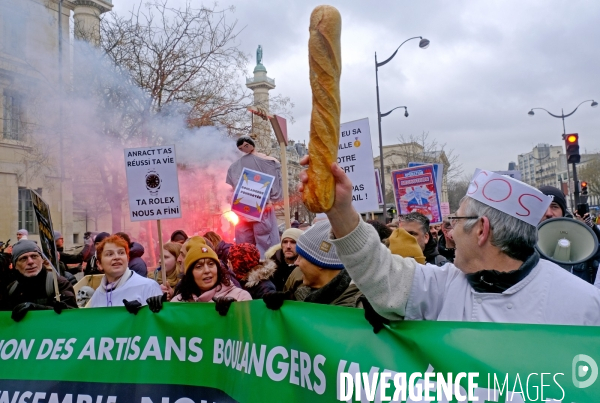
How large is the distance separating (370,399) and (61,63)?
46.8ft

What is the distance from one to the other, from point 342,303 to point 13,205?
23887mm

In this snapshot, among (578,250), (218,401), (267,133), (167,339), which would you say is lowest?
(218,401)

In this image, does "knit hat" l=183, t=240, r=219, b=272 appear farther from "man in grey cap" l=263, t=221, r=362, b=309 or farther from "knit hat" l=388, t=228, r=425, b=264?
"knit hat" l=388, t=228, r=425, b=264

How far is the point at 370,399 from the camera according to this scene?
202 centimetres

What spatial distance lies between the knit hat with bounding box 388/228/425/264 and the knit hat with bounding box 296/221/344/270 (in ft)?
3.82

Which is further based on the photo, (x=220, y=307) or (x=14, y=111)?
(x=14, y=111)

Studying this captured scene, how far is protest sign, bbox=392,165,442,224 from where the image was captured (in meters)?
9.14

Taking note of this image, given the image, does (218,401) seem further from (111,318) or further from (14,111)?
(14,111)

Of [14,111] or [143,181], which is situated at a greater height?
[14,111]

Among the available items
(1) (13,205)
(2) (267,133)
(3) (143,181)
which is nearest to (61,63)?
(2) (267,133)

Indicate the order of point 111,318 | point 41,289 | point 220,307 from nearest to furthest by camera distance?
point 220,307 < point 111,318 < point 41,289

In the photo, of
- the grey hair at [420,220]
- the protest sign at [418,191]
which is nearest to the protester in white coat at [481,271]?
the grey hair at [420,220]

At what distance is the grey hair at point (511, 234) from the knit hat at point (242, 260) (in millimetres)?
2868

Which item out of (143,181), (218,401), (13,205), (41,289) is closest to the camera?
(218,401)
